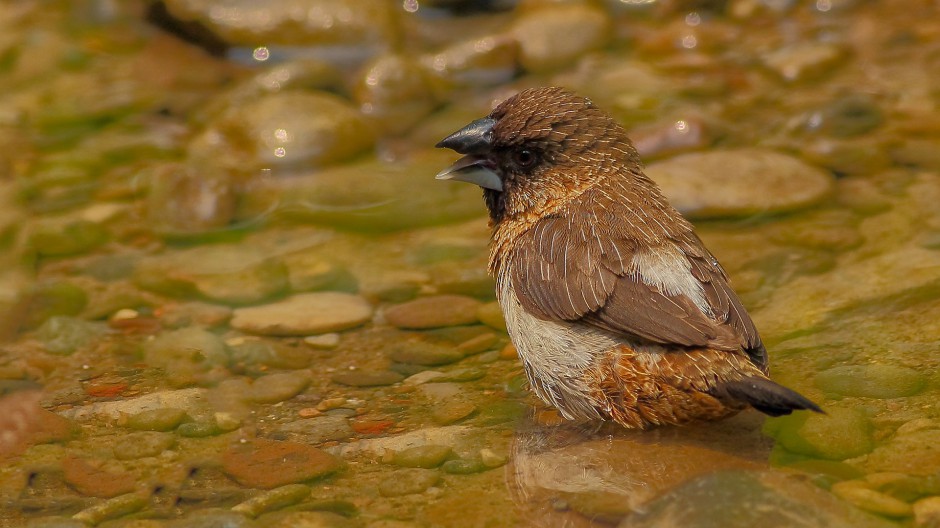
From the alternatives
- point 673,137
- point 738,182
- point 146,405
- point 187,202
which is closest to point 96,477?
point 146,405

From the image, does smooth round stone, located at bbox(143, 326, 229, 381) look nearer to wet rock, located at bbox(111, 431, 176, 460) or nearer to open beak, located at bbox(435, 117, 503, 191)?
wet rock, located at bbox(111, 431, 176, 460)

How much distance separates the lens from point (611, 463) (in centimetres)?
389

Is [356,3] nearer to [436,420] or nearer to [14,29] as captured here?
[14,29]

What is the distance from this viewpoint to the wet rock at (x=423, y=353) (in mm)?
4793

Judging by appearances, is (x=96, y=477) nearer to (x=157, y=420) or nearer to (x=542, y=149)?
(x=157, y=420)

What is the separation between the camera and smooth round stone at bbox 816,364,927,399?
4.16 meters

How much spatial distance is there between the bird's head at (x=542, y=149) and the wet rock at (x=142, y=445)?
5.14 ft

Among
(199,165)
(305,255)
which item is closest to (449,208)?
(305,255)

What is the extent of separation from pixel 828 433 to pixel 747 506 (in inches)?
26.4

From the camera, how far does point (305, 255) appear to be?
5.77 metres

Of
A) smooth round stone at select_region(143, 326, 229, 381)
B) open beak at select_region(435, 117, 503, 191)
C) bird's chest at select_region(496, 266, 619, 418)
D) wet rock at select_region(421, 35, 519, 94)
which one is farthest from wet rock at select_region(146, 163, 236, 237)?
bird's chest at select_region(496, 266, 619, 418)

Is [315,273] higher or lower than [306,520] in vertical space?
higher

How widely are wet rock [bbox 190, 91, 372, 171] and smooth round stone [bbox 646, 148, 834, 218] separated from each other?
6.12ft

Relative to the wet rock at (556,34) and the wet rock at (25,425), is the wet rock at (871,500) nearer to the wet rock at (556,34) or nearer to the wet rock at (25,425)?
the wet rock at (25,425)
